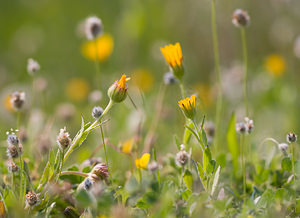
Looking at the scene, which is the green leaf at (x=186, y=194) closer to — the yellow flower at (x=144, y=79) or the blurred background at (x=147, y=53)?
the blurred background at (x=147, y=53)

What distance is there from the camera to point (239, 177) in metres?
1.57

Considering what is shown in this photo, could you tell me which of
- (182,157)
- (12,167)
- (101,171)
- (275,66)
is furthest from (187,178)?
(275,66)

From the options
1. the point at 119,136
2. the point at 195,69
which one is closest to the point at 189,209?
the point at 119,136

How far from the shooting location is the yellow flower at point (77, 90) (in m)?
4.09

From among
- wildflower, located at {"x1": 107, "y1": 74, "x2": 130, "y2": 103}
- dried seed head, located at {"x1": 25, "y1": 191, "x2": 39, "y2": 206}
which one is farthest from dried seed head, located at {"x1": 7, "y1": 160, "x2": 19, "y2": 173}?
wildflower, located at {"x1": 107, "y1": 74, "x2": 130, "y2": 103}

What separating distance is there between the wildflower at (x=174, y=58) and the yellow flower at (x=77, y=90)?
2.62 metres

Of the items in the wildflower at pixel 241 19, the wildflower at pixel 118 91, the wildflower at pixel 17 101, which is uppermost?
the wildflower at pixel 241 19

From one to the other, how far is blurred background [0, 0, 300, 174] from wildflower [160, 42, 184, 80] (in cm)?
119

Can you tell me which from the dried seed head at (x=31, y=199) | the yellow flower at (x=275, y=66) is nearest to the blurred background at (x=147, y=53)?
Answer: the yellow flower at (x=275, y=66)

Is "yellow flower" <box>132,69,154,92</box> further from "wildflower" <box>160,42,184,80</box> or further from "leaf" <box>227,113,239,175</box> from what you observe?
"wildflower" <box>160,42,184,80</box>

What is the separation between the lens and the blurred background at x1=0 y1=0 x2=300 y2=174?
3219 millimetres

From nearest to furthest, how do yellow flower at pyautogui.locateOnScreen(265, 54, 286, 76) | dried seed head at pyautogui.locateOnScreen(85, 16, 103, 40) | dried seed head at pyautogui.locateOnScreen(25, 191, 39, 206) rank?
dried seed head at pyautogui.locateOnScreen(25, 191, 39, 206)
dried seed head at pyautogui.locateOnScreen(85, 16, 103, 40)
yellow flower at pyautogui.locateOnScreen(265, 54, 286, 76)

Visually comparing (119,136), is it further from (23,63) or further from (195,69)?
A: (23,63)

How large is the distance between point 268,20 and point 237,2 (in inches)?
19.0
